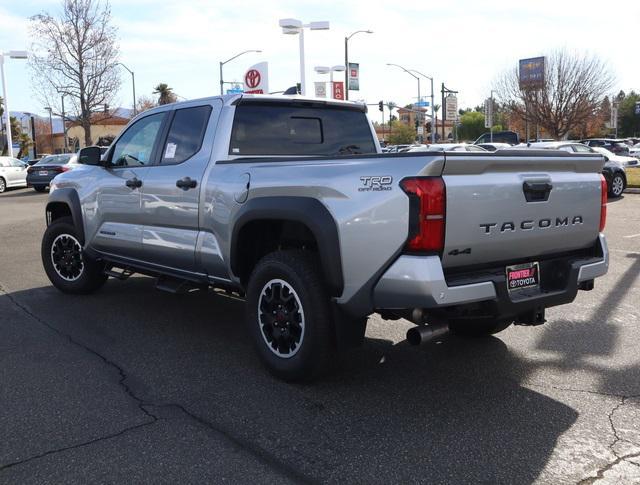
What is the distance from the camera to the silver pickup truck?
3.57 metres

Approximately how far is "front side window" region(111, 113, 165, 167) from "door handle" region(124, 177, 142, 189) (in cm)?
18

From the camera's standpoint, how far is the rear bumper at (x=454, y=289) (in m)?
3.50

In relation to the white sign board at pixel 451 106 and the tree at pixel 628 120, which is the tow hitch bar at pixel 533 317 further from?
the tree at pixel 628 120

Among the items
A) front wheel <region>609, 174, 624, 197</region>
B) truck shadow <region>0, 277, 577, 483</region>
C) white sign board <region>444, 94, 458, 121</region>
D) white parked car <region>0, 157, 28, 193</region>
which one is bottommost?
truck shadow <region>0, 277, 577, 483</region>

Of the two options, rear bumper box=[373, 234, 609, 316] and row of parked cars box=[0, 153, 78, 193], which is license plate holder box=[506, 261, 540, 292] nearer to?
rear bumper box=[373, 234, 609, 316]

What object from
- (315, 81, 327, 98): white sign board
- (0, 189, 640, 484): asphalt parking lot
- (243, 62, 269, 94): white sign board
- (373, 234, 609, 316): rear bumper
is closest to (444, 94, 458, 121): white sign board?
(315, 81, 327, 98): white sign board

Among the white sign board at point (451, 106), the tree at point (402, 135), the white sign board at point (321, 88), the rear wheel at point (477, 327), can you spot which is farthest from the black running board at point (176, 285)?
the tree at point (402, 135)

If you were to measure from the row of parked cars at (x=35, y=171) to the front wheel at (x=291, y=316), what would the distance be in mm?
20373

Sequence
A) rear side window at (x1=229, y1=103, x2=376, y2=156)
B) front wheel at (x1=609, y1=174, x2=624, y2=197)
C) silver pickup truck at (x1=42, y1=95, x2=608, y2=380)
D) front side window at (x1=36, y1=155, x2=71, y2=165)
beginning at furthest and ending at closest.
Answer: front side window at (x1=36, y1=155, x2=71, y2=165) → front wheel at (x1=609, y1=174, x2=624, y2=197) → rear side window at (x1=229, y1=103, x2=376, y2=156) → silver pickup truck at (x1=42, y1=95, x2=608, y2=380)

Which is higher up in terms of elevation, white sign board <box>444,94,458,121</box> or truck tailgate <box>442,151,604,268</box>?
white sign board <box>444,94,458,121</box>

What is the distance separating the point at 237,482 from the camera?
306 cm

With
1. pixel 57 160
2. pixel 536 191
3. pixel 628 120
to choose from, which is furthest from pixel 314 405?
pixel 628 120

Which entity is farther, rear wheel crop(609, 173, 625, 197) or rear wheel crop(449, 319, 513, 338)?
rear wheel crop(609, 173, 625, 197)

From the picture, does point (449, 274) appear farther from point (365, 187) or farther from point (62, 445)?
point (62, 445)
